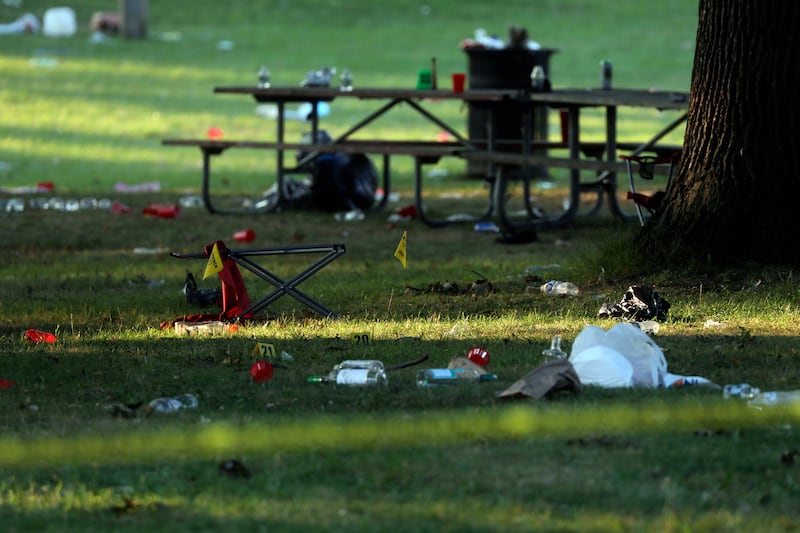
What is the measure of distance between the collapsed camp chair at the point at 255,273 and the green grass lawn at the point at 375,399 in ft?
0.51

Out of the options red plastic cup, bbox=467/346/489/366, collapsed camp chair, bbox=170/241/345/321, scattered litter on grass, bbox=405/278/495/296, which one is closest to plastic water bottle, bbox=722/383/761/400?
red plastic cup, bbox=467/346/489/366

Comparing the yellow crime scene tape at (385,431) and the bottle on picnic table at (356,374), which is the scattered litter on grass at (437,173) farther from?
the yellow crime scene tape at (385,431)

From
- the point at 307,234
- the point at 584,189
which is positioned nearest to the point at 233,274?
the point at 307,234

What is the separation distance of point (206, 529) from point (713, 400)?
7.13 ft

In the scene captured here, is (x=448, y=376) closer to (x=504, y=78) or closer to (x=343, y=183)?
(x=343, y=183)

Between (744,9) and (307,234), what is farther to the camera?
(307,234)

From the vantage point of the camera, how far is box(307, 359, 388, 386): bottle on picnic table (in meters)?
6.01

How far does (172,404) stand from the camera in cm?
570

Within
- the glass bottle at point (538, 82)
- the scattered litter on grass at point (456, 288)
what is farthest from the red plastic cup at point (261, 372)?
the glass bottle at point (538, 82)

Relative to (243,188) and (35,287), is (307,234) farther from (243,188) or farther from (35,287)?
(243,188)

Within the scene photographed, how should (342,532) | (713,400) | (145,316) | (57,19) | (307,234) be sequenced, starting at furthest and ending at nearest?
(57,19) → (307,234) → (145,316) → (713,400) → (342,532)

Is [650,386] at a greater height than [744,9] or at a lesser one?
lesser

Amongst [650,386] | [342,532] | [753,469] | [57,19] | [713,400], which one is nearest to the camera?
[342,532]

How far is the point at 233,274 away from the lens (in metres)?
7.84
